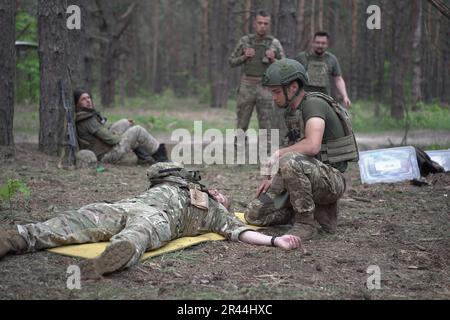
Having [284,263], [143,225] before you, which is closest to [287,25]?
[284,263]

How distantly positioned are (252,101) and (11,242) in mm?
6063

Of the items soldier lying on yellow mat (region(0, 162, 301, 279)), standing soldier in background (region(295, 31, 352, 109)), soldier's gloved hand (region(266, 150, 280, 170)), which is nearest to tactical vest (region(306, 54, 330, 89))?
standing soldier in background (region(295, 31, 352, 109))

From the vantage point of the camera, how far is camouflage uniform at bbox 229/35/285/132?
9648mm

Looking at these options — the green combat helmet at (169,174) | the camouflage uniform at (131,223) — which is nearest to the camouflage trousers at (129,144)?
the green combat helmet at (169,174)

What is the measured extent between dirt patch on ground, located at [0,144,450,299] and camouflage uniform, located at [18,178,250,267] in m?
0.13

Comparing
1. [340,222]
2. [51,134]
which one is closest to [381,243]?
[340,222]

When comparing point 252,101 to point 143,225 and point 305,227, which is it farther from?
point 143,225

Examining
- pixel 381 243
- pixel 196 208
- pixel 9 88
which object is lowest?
pixel 381 243

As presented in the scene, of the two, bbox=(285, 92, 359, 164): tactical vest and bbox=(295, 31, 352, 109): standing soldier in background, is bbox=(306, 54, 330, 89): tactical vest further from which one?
bbox=(285, 92, 359, 164): tactical vest

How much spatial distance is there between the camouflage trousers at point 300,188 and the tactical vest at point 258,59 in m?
4.57

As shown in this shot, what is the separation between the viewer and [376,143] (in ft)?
37.3
